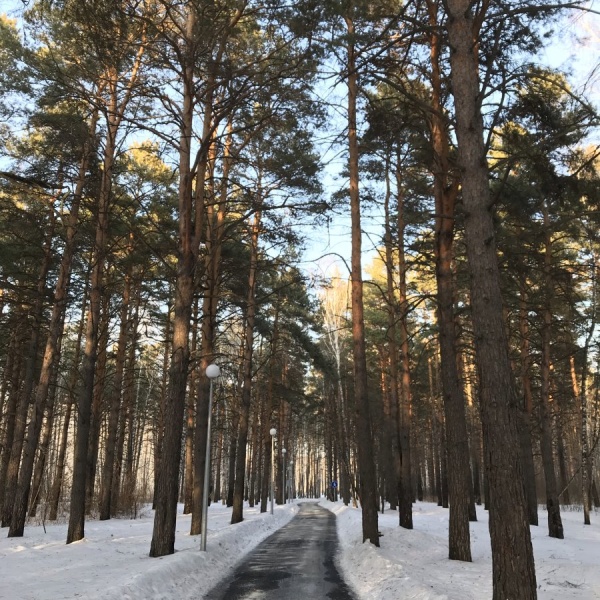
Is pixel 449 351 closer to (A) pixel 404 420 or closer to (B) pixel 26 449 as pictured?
(A) pixel 404 420

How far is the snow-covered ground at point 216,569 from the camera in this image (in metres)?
6.04

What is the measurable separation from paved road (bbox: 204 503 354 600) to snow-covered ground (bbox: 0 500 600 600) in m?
0.27

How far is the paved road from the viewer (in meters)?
6.76

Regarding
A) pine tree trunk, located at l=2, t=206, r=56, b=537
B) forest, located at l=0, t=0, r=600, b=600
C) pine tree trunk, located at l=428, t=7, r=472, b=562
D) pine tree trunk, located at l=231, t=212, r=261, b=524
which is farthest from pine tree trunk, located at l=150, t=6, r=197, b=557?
pine tree trunk, located at l=231, t=212, r=261, b=524

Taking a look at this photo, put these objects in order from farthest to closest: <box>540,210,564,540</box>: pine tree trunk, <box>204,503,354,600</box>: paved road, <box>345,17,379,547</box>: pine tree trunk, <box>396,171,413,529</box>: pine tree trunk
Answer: <box>540,210,564,540</box>: pine tree trunk → <box>396,171,413,529</box>: pine tree trunk → <box>345,17,379,547</box>: pine tree trunk → <box>204,503,354,600</box>: paved road

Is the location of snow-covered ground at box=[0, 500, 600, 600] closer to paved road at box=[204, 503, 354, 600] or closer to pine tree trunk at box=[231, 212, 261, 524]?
paved road at box=[204, 503, 354, 600]

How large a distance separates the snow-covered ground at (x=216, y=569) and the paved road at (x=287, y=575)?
0.90 feet

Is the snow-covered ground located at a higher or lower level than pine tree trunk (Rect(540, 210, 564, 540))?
lower

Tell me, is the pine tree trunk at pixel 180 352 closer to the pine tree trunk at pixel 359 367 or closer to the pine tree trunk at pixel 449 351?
the pine tree trunk at pixel 359 367

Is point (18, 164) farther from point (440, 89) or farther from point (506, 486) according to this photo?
point (506, 486)

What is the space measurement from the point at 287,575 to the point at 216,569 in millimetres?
1294

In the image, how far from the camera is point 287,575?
828 cm

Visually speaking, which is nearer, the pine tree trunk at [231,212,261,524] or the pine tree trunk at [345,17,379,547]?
the pine tree trunk at [345,17,379,547]

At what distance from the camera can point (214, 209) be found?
16047mm
